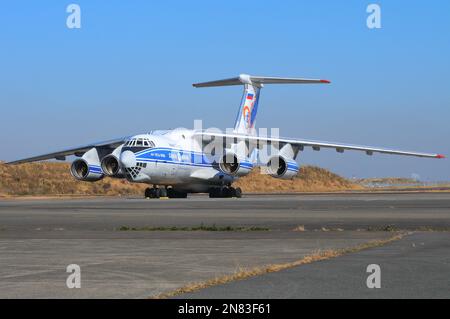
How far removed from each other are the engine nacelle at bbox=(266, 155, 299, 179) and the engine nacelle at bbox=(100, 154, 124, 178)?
9568mm

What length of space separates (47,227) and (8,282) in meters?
12.4

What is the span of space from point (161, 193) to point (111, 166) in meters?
5.33

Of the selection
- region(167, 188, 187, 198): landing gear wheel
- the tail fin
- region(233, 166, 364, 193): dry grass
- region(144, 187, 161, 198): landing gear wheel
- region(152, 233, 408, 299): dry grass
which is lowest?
region(152, 233, 408, 299): dry grass

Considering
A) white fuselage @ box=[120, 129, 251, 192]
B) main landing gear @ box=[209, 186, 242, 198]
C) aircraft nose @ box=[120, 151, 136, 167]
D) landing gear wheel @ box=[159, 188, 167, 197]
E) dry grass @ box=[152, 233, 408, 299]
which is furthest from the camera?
main landing gear @ box=[209, 186, 242, 198]

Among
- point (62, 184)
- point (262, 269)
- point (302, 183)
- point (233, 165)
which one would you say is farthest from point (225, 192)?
point (302, 183)

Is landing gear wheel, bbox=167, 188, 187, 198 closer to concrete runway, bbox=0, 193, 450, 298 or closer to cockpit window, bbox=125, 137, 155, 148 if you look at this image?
cockpit window, bbox=125, 137, 155, 148

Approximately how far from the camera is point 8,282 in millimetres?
10477

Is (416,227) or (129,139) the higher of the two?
(129,139)

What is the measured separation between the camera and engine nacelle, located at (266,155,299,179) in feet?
166

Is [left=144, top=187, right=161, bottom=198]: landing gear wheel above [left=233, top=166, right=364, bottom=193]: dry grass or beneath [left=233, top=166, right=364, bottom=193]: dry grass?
beneath

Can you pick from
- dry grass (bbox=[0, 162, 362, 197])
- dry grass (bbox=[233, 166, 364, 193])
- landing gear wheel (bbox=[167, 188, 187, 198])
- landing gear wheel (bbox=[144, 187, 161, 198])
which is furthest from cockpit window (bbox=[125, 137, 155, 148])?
dry grass (bbox=[233, 166, 364, 193])

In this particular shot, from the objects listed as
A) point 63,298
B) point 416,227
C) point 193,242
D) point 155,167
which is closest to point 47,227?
point 193,242
